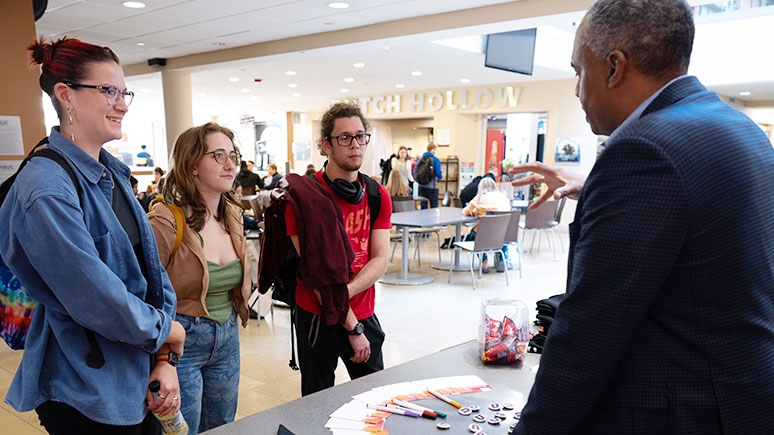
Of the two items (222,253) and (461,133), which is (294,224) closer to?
(222,253)

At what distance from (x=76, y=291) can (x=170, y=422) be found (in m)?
0.49

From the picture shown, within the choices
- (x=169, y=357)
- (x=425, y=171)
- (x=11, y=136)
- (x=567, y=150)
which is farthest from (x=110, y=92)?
(x=567, y=150)

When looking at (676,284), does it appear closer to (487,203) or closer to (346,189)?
(346,189)

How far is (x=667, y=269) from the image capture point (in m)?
0.82

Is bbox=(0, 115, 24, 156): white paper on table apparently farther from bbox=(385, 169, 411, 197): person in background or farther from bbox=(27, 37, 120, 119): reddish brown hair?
bbox=(385, 169, 411, 197): person in background

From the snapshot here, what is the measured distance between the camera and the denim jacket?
1209 millimetres

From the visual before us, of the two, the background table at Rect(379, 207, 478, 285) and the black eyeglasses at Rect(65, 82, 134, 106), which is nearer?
the black eyeglasses at Rect(65, 82, 134, 106)

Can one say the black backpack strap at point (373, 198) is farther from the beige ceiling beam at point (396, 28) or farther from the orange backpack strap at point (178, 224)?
the beige ceiling beam at point (396, 28)

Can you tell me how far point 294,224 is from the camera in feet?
6.78

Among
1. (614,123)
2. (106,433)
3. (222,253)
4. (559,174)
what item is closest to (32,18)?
(222,253)

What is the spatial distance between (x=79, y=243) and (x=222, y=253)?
30.4 inches

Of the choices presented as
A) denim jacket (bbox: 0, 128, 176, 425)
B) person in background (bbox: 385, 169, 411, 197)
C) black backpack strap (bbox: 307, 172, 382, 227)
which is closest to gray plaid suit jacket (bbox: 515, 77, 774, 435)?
denim jacket (bbox: 0, 128, 176, 425)

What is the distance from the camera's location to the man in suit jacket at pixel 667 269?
810mm

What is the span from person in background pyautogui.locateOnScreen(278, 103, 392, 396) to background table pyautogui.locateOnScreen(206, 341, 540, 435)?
1.26 ft
